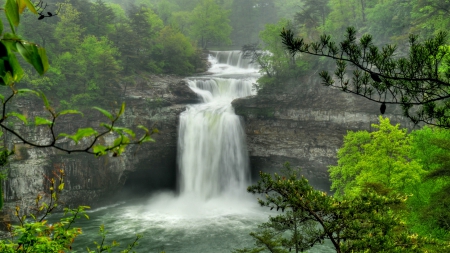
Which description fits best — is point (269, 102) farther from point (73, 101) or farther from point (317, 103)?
point (73, 101)

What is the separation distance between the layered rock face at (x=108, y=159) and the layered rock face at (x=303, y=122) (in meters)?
7.34

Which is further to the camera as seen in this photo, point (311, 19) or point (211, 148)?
point (311, 19)

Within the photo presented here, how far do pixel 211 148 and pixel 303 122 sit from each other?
31.0ft

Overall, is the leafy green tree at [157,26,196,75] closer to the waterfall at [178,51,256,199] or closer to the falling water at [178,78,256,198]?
the waterfall at [178,51,256,199]

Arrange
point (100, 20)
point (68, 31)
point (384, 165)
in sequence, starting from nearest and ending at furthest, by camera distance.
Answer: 1. point (384, 165)
2. point (68, 31)
3. point (100, 20)

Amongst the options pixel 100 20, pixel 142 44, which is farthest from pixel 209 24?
pixel 142 44

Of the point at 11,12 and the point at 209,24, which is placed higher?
the point at 209,24

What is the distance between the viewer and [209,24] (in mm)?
55562

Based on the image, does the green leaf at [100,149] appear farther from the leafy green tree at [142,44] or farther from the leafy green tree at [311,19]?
the leafy green tree at [311,19]

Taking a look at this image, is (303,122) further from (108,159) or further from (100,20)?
(100,20)

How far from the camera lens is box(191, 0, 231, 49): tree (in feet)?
182

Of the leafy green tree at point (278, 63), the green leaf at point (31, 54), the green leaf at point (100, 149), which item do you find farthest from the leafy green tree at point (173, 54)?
the green leaf at point (31, 54)

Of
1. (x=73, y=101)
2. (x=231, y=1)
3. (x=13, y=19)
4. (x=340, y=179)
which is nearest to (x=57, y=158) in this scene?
(x=73, y=101)

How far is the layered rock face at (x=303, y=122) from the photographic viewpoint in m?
28.9
